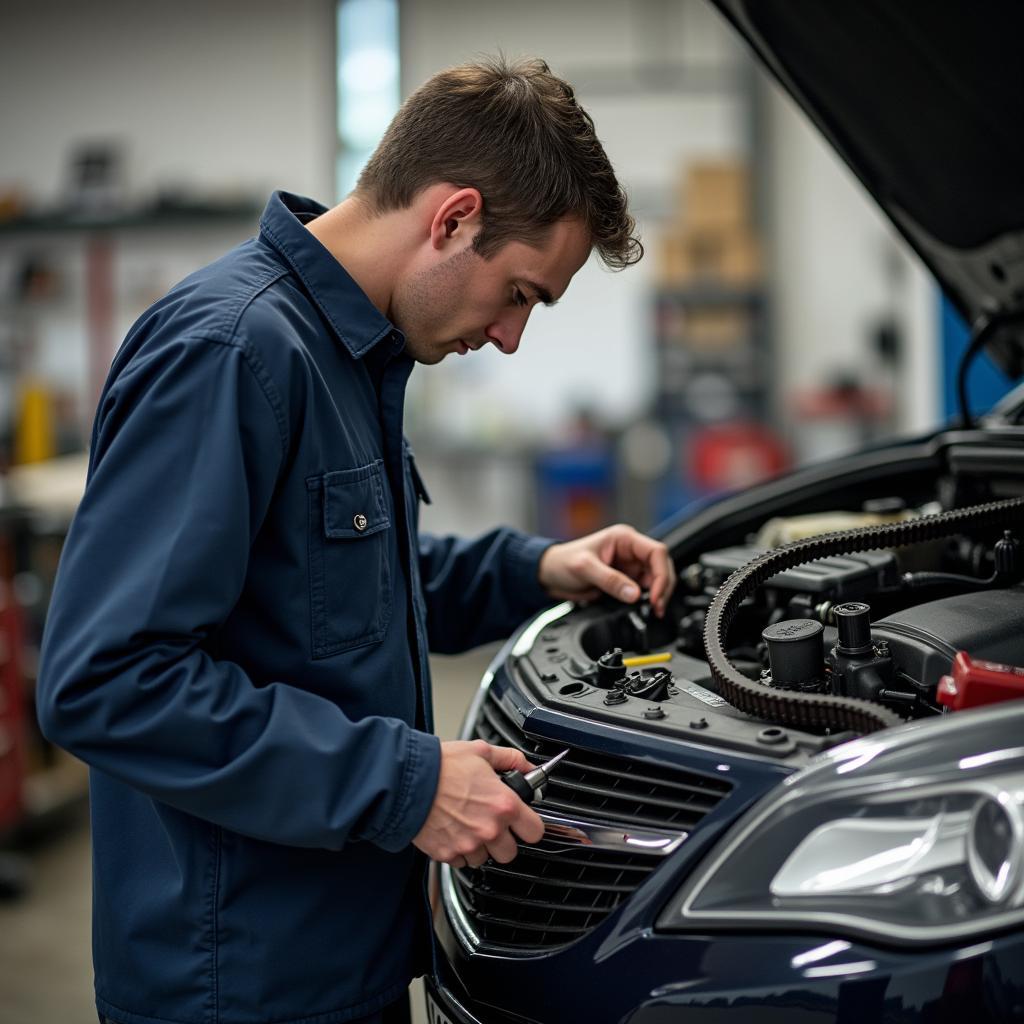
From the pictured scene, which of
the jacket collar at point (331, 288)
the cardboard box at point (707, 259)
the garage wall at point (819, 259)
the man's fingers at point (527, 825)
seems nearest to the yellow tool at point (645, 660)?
the man's fingers at point (527, 825)

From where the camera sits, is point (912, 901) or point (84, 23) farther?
point (84, 23)

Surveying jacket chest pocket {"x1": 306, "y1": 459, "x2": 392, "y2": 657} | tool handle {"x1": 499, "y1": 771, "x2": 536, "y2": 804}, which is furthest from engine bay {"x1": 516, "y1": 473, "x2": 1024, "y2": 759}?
jacket chest pocket {"x1": 306, "y1": 459, "x2": 392, "y2": 657}

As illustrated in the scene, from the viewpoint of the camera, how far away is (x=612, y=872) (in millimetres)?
1078

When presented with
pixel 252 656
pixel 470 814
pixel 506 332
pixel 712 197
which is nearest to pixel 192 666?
→ pixel 252 656

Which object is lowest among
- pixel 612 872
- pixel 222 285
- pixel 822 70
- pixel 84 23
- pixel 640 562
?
pixel 612 872

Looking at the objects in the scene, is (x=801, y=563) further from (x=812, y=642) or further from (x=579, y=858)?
(x=579, y=858)

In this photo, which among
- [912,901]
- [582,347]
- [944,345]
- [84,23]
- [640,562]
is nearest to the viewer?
[912,901]

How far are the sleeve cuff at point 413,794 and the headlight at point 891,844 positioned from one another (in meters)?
0.23

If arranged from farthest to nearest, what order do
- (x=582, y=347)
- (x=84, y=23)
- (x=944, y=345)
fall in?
Result: (x=84, y=23)
(x=582, y=347)
(x=944, y=345)

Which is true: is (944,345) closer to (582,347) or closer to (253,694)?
(582,347)

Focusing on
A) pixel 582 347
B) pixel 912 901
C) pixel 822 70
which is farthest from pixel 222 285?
pixel 582 347

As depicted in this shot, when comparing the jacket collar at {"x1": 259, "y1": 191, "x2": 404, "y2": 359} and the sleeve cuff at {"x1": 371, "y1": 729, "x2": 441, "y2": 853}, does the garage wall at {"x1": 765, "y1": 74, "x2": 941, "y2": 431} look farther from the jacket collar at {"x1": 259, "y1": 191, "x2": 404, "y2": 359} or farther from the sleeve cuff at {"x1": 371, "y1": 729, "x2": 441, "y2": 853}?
the sleeve cuff at {"x1": 371, "y1": 729, "x2": 441, "y2": 853}

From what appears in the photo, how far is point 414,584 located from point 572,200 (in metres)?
0.44

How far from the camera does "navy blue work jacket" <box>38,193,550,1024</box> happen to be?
98cm
